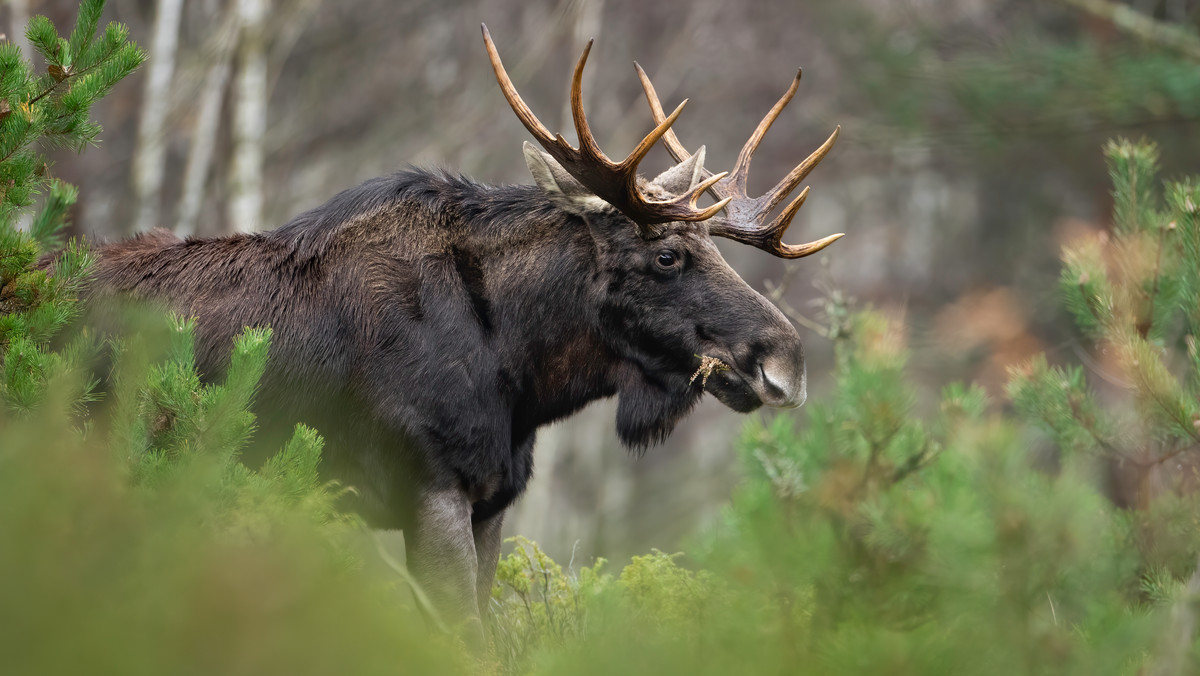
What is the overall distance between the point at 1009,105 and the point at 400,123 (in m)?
8.03

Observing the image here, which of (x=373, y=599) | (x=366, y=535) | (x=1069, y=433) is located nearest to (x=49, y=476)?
(x=373, y=599)

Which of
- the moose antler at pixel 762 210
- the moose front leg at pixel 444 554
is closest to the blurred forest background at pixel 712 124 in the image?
the moose antler at pixel 762 210

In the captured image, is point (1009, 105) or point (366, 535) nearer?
point (366, 535)

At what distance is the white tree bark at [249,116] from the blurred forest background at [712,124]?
0.03 metres

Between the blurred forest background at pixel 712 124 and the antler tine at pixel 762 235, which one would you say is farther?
the blurred forest background at pixel 712 124

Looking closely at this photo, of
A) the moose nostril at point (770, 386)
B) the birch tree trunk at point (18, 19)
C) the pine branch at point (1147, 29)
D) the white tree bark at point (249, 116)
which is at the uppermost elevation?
the birch tree trunk at point (18, 19)

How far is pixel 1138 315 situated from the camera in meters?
5.23

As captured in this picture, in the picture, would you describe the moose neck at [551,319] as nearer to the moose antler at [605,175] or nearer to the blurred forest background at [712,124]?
the moose antler at [605,175]

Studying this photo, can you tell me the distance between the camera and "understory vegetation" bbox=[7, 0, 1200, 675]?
6.46 feet

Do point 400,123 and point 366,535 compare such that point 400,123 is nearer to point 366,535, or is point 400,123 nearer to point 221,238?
point 221,238

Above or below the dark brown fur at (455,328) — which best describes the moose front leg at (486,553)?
below

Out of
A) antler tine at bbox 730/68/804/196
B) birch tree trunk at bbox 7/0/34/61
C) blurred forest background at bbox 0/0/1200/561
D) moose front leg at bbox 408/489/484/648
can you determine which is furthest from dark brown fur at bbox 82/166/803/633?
birch tree trunk at bbox 7/0/34/61

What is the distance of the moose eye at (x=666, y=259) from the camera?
5.38 metres

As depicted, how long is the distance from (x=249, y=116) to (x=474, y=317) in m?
8.92
